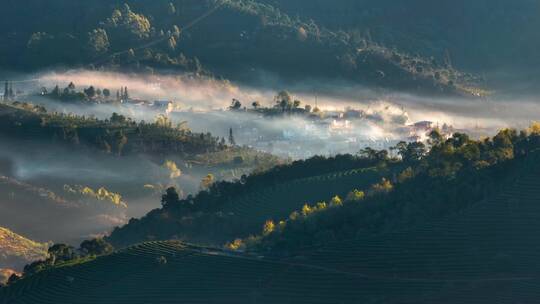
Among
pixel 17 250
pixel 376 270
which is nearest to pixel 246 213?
pixel 17 250

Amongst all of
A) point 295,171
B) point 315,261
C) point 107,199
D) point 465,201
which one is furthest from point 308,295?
point 107,199

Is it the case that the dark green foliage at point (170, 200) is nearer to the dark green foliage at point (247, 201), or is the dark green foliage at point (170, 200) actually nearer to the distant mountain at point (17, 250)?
the dark green foliage at point (247, 201)

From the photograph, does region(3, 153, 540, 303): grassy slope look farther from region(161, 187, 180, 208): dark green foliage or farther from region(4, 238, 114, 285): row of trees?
region(161, 187, 180, 208): dark green foliage

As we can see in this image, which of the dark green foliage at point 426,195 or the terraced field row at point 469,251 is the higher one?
the dark green foliage at point 426,195

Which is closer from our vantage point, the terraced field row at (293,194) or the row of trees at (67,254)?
the row of trees at (67,254)

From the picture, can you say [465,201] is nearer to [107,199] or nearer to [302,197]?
[302,197]

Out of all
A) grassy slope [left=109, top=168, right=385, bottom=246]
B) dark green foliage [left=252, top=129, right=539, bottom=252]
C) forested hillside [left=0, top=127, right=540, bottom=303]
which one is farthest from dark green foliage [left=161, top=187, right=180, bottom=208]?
forested hillside [left=0, top=127, right=540, bottom=303]

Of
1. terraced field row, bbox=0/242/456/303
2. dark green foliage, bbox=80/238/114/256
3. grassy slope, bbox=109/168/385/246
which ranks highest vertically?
grassy slope, bbox=109/168/385/246

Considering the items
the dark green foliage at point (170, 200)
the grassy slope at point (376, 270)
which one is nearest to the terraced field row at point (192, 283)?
the grassy slope at point (376, 270)
